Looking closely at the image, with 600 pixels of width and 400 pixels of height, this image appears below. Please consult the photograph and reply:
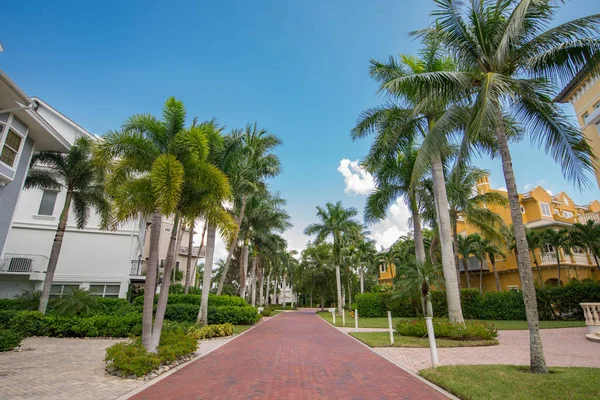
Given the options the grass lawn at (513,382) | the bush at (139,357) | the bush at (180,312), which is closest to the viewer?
the grass lawn at (513,382)

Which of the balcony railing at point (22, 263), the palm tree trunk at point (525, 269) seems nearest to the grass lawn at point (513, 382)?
the palm tree trunk at point (525, 269)

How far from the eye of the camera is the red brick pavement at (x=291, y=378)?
5969 mm

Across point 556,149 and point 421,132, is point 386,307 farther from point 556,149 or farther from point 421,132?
point 556,149

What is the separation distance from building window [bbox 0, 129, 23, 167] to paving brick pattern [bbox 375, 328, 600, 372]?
17.8 metres

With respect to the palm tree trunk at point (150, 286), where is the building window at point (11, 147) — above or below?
above

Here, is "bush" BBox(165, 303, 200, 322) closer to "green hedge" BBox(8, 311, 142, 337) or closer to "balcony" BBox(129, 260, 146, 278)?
"green hedge" BBox(8, 311, 142, 337)

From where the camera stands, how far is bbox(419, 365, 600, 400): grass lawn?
5332mm

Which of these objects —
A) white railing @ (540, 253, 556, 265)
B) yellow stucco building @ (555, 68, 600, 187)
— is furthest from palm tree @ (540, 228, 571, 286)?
yellow stucco building @ (555, 68, 600, 187)

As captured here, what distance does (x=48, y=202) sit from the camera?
73.2 ft

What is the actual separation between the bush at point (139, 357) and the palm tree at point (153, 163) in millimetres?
716

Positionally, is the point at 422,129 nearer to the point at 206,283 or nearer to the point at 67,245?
the point at 206,283

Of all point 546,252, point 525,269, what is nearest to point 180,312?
point 525,269

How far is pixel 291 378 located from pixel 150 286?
5039 mm

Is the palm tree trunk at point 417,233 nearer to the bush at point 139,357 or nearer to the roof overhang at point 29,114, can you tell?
the bush at point 139,357
